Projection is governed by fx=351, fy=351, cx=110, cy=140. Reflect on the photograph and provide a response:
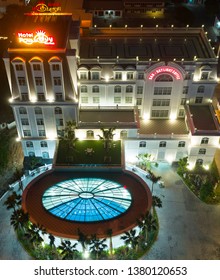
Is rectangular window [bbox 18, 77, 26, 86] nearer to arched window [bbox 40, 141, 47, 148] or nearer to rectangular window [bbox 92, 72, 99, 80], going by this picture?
arched window [bbox 40, 141, 47, 148]

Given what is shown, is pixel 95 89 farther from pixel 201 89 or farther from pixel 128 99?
pixel 201 89

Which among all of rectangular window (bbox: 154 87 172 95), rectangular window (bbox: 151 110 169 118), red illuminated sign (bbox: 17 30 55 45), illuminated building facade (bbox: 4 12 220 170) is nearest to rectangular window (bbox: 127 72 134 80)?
illuminated building facade (bbox: 4 12 220 170)

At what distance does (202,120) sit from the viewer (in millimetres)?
84188

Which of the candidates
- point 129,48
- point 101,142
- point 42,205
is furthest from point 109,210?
point 129,48

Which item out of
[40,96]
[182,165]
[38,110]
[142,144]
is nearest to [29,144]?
[38,110]

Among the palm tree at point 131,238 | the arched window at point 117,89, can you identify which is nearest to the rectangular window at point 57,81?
the arched window at point 117,89

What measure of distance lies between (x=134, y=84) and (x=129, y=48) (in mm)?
10076

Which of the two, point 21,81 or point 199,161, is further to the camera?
point 199,161

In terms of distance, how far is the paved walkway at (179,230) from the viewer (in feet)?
221

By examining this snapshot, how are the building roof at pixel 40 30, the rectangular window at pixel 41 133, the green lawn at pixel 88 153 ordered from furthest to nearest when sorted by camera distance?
the rectangular window at pixel 41 133 → the green lawn at pixel 88 153 → the building roof at pixel 40 30

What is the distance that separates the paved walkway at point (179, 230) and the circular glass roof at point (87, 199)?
9.36 meters

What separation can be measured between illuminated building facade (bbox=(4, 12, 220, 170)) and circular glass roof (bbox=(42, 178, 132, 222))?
13645 millimetres

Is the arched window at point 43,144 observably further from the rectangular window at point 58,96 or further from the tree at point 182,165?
the tree at point 182,165

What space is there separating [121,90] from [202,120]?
2071 centimetres
